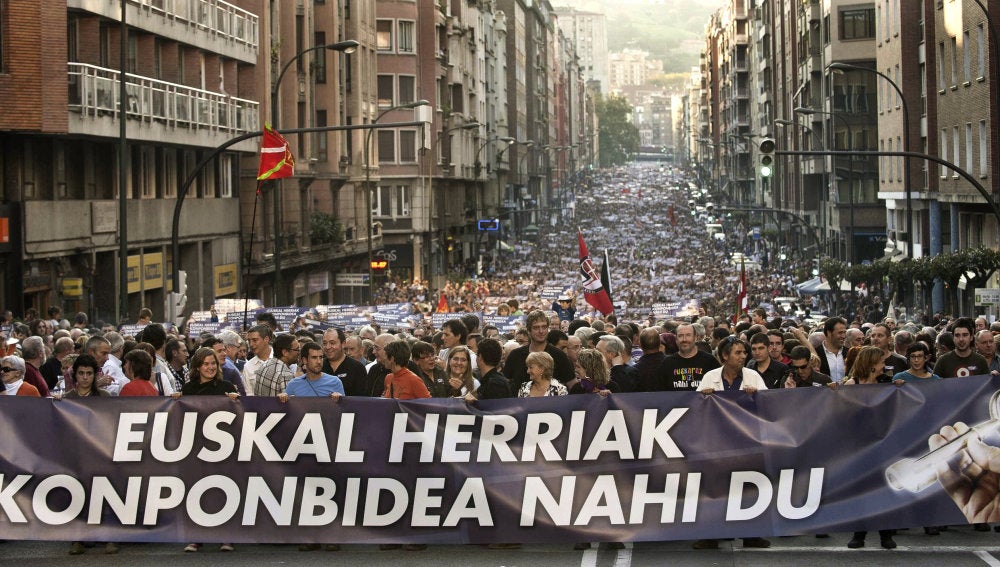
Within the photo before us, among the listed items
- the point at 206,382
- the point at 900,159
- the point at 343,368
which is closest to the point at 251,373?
the point at 343,368

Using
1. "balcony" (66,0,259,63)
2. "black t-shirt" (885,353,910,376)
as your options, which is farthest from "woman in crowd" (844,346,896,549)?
"balcony" (66,0,259,63)

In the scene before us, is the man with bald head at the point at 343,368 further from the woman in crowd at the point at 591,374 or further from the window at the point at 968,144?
the window at the point at 968,144

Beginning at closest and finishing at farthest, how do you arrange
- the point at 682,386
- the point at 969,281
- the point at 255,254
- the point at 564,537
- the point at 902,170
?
the point at 564,537, the point at 682,386, the point at 969,281, the point at 255,254, the point at 902,170

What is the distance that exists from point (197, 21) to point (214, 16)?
1772 mm

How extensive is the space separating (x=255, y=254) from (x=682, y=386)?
4028cm

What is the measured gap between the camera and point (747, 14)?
134750 millimetres

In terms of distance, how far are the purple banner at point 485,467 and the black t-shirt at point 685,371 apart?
4.92ft

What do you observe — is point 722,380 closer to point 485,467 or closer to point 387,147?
point 485,467

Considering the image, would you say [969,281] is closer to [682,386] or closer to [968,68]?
[968,68]

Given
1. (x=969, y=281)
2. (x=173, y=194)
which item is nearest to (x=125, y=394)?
(x=969, y=281)

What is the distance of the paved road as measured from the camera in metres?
11.8

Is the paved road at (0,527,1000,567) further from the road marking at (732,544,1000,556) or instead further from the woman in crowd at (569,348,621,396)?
the woman in crowd at (569,348,621,396)

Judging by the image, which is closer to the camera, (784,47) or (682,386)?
(682,386)

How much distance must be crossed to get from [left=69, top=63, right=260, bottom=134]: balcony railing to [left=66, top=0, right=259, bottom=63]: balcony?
1.27m
